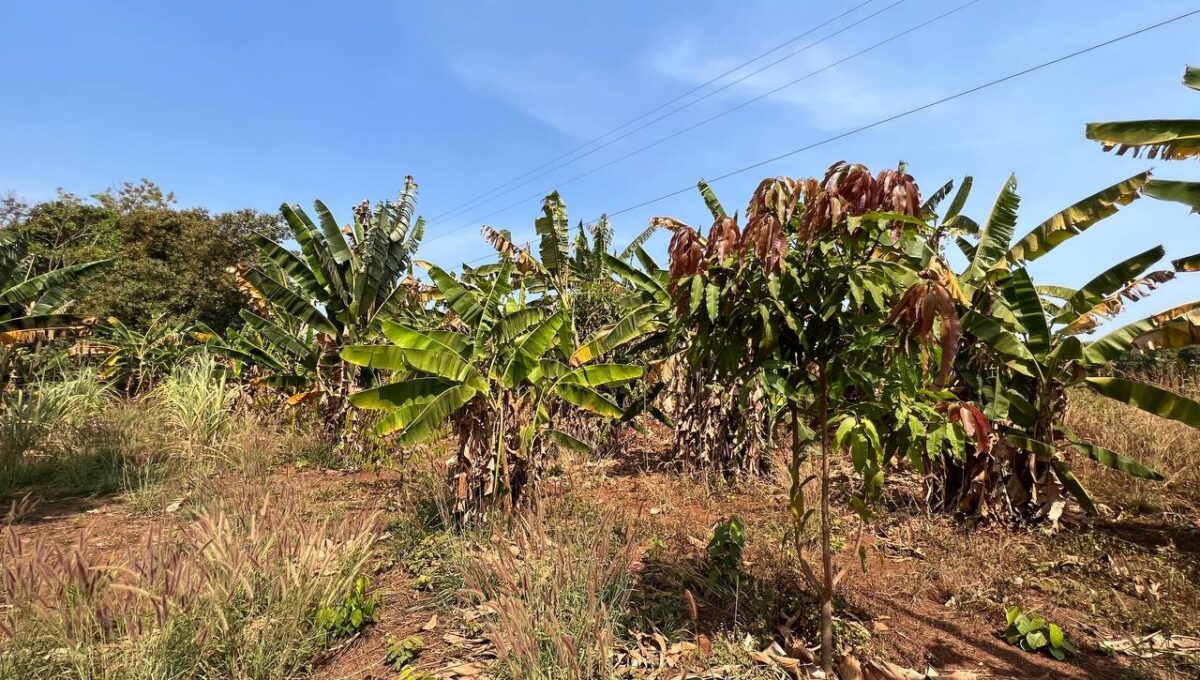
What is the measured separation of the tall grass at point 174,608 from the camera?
9.54 ft

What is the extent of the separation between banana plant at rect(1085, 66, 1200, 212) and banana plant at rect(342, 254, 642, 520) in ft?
15.9

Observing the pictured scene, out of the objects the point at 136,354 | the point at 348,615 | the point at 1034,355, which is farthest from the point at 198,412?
the point at 1034,355

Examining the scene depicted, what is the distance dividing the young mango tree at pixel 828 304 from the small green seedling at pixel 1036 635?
1615 mm

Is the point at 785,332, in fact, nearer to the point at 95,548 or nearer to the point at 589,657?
the point at 589,657

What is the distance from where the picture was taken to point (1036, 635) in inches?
145

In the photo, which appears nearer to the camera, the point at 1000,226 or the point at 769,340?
the point at 769,340

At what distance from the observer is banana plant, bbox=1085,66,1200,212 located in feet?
15.0

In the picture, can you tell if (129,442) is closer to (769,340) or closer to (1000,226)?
(769,340)

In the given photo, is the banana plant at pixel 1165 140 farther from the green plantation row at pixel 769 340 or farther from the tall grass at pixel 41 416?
the tall grass at pixel 41 416

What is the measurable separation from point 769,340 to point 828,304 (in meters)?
0.38

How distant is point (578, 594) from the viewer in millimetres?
3674

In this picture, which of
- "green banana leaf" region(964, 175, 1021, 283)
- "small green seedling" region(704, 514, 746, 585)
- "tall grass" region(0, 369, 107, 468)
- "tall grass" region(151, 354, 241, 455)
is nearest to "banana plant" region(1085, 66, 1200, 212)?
"green banana leaf" region(964, 175, 1021, 283)

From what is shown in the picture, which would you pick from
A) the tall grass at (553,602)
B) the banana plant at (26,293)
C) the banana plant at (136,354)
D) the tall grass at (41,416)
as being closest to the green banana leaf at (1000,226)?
the tall grass at (553,602)

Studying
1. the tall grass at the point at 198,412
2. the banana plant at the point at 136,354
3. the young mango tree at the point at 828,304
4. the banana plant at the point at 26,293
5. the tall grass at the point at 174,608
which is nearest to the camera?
the young mango tree at the point at 828,304
